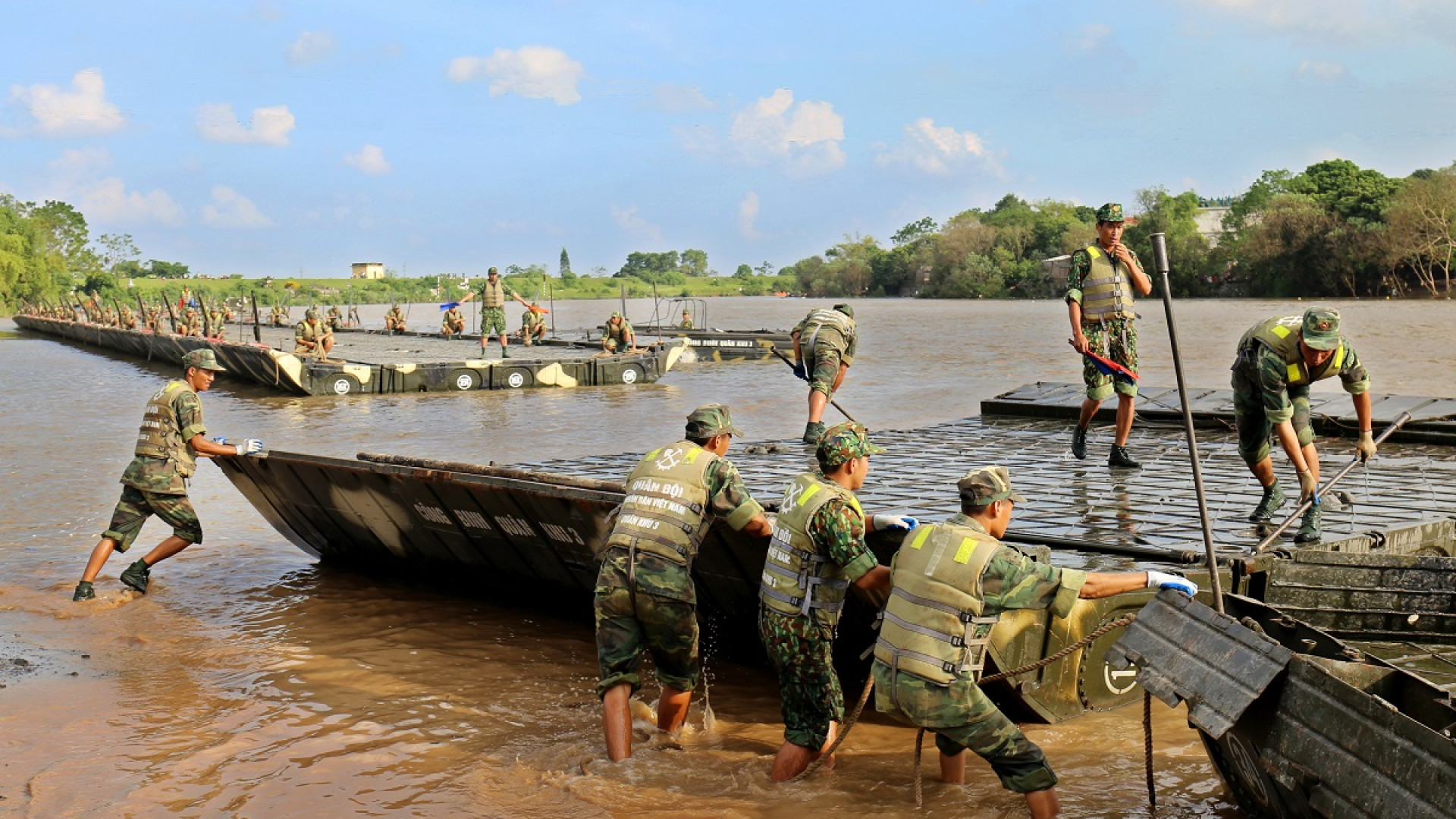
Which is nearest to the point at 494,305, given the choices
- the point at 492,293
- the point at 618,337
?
the point at 492,293

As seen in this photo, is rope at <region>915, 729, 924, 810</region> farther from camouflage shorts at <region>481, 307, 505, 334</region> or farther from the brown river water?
camouflage shorts at <region>481, 307, 505, 334</region>

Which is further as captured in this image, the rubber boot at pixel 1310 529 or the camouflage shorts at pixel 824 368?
the camouflage shorts at pixel 824 368

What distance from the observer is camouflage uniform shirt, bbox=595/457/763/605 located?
5953 millimetres

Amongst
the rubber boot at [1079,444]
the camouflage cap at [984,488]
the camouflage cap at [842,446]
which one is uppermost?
the camouflage cap at [842,446]

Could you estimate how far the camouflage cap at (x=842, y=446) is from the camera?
216 inches

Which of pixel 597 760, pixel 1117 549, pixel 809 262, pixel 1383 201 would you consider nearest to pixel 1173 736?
pixel 1117 549

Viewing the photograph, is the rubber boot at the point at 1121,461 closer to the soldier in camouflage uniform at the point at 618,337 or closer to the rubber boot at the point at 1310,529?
the rubber boot at the point at 1310,529

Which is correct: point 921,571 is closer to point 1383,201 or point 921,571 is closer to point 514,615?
point 514,615

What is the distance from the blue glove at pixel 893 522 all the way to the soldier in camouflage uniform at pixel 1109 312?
3879mm

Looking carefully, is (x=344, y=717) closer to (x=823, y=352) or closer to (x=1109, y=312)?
(x=823, y=352)

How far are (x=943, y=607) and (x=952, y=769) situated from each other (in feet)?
4.24

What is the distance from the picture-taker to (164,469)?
9.26 m

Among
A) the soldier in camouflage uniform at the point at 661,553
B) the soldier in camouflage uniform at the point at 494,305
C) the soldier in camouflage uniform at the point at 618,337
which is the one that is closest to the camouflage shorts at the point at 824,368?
the soldier in camouflage uniform at the point at 661,553

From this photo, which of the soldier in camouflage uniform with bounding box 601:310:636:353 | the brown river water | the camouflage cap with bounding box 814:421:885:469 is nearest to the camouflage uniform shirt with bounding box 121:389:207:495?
the brown river water
